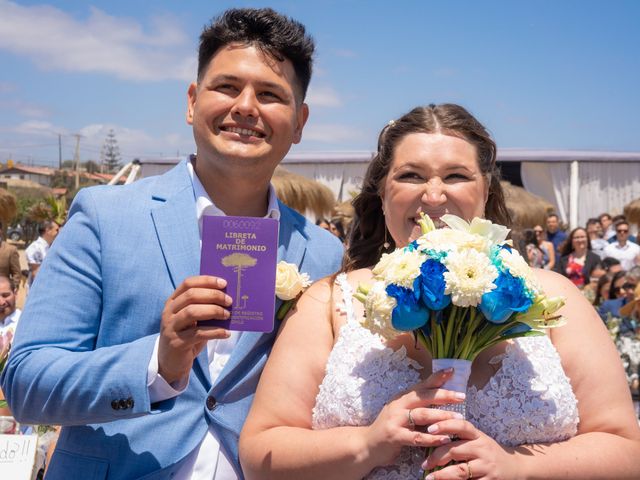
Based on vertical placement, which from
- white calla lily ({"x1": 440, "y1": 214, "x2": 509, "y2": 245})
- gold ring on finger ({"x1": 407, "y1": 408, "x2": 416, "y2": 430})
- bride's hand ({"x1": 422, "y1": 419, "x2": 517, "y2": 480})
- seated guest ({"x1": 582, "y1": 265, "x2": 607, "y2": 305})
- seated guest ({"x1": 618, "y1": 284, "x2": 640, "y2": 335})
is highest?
white calla lily ({"x1": 440, "y1": 214, "x2": 509, "y2": 245})

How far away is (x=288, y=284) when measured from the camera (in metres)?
2.48

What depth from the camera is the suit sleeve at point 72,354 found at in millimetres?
2100

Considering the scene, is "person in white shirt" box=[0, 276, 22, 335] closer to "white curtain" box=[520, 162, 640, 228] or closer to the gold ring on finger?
the gold ring on finger

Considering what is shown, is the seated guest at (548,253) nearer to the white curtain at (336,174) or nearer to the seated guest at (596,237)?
the seated guest at (596,237)

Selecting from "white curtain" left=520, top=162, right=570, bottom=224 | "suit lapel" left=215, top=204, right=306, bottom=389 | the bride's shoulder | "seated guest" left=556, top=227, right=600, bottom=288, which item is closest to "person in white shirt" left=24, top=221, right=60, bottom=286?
"seated guest" left=556, top=227, right=600, bottom=288

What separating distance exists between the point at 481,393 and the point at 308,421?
0.61 m

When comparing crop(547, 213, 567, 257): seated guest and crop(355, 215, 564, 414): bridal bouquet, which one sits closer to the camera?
crop(355, 215, 564, 414): bridal bouquet

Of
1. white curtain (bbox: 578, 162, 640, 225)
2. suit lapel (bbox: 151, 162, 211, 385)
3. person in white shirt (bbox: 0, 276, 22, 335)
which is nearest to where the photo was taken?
suit lapel (bbox: 151, 162, 211, 385)

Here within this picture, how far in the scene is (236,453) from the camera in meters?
2.44

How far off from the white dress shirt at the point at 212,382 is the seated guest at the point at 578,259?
9.46m

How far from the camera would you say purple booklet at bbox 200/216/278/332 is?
202 cm

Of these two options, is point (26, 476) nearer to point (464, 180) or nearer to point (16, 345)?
point (16, 345)

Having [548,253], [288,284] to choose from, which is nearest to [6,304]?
[288,284]

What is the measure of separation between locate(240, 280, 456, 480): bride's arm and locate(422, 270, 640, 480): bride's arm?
0.46 feet
